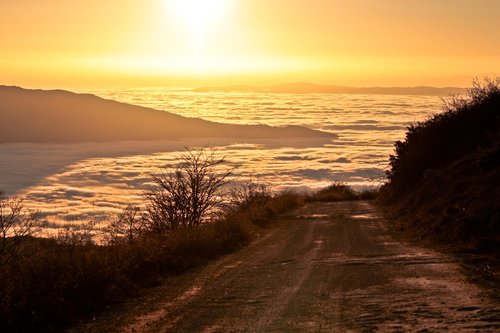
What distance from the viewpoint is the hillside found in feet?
52.9

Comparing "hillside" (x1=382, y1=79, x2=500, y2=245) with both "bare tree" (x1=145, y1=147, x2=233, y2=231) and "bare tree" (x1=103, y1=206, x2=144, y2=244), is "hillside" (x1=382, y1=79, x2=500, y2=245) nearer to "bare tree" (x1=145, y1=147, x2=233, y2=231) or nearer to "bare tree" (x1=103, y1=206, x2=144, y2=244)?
"bare tree" (x1=145, y1=147, x2=233, y2=231)

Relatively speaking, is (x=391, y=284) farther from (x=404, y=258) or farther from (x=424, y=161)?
(x=424, y=161)

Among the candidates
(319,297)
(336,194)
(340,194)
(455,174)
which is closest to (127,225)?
(455,174)

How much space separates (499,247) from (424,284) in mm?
4053

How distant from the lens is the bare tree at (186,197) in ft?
80.9

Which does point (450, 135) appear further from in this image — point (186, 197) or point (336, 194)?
point (336, 194)

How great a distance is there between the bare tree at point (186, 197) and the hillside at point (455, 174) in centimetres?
760

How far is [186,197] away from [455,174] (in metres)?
10.1

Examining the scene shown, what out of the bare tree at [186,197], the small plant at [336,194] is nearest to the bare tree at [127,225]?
the bare tree at [186,197]

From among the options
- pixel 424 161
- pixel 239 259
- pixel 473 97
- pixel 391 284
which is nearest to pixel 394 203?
pixel 424 161

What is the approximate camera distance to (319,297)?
32.1 feet

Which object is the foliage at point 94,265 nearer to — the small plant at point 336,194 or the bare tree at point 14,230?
the bare tree at point 14,230

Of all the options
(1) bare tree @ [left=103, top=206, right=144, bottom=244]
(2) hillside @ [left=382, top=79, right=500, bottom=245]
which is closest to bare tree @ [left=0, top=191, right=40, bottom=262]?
(1) bare tree @ [left=103, top=206, right=144, bottom=244]

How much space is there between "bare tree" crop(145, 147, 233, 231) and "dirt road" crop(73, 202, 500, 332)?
9.26 m
